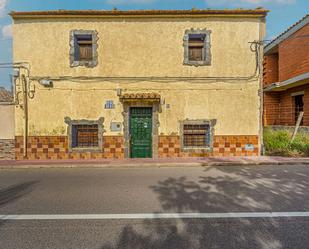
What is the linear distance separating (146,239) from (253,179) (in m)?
4.46

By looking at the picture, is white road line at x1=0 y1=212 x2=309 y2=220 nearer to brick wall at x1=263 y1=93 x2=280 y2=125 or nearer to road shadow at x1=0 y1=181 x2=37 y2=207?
road shadow at x1=0 y1=181 x2=37 y2=207

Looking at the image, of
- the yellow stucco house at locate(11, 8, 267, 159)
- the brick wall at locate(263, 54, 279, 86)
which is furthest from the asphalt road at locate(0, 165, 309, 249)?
the brick wall at locate(263, 54, 279, 86)

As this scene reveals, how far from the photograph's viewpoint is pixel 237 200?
4.64 meters

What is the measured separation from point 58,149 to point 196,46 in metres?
8.15

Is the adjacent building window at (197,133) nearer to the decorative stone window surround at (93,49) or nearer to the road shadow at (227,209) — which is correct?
the road shadow at (227,209)

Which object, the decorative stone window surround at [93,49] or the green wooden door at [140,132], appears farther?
the green wooden door at [140,132]

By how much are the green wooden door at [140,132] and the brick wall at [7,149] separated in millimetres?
5524

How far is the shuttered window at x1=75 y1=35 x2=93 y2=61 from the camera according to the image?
31.7 feet

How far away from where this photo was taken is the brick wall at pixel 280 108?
46.6 feet

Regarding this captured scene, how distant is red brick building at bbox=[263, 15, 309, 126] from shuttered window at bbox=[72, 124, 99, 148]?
11.5 metres

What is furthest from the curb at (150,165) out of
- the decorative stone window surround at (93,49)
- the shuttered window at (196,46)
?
the shuttered window at (196,46)

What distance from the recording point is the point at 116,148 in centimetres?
961

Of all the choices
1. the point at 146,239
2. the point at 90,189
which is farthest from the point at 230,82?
the point at 146,239

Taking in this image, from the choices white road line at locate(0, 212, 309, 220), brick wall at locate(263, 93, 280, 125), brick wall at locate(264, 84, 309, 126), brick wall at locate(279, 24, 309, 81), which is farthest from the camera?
brick wall at locate(263, 93, 280, 125)
